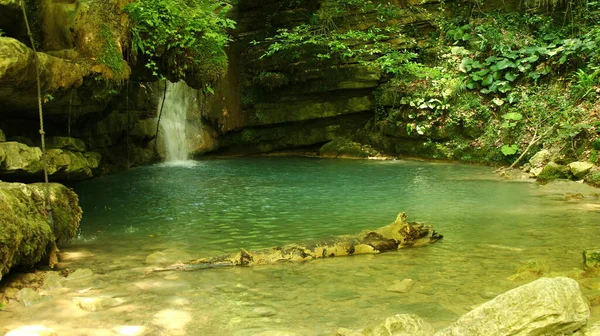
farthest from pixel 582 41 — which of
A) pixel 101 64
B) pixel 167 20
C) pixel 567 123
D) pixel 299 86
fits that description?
pixel 101 64

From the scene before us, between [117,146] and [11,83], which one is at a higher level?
[11,83]

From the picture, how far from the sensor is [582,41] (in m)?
14.5

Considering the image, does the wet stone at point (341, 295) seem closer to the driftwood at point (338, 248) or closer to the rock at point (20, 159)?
the driftwood at point (338, 248)

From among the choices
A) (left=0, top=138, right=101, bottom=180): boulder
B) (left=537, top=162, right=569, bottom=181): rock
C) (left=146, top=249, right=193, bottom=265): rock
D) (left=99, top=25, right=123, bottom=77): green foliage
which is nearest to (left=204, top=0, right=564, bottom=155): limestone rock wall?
(left=537, top=162, right=569, bottom=181): rock

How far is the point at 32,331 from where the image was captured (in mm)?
3762

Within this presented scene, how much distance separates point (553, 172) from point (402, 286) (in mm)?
8336

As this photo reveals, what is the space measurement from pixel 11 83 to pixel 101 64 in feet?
5.78

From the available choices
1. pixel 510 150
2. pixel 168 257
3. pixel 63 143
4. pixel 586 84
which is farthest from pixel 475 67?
pixel 168 257

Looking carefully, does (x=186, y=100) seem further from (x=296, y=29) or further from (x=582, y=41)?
(x=582, y=41)

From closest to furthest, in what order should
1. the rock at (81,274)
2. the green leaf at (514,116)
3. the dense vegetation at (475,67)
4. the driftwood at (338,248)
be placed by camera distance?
the rock at (81,274) → the driftwood at (338,248) → the dense vegetation at (475,67) → the green leaf at (514,116)

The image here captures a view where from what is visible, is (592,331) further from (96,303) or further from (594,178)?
(594,178)

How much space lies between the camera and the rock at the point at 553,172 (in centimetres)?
1134

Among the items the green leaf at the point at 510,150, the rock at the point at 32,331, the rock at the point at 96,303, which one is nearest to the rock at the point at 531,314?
the rock at the point at 32,331

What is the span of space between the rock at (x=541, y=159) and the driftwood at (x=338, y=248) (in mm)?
7190
